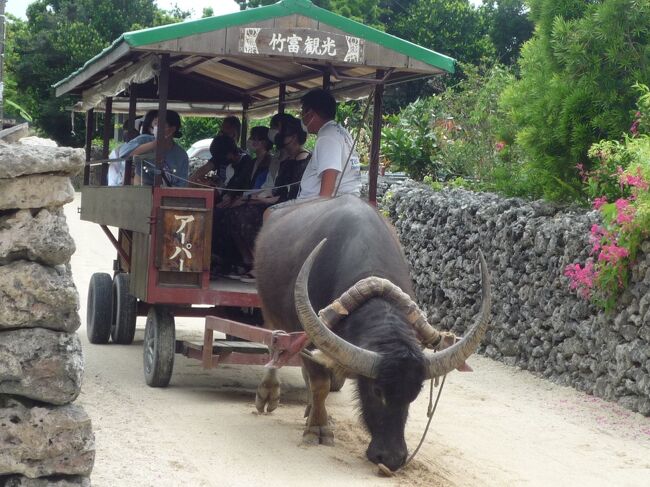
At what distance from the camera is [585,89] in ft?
31.0

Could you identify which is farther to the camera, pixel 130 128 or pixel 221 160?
pixel 221 160

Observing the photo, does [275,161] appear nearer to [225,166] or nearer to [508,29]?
[225,166]

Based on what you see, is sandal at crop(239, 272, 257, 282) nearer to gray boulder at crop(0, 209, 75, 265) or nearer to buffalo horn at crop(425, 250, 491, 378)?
buffalo horn at crop(425, 250, 491, 378)

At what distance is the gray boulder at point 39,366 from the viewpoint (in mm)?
4168

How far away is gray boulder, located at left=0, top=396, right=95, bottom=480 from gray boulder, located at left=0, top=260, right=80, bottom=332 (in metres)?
0.35

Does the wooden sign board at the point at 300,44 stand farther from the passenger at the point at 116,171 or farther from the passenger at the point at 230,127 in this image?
the passenger at the point at 230,127

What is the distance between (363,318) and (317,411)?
0.89 metres

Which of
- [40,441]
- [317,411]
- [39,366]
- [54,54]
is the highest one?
[54,54]

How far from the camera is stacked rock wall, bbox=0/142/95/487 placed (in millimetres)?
4176

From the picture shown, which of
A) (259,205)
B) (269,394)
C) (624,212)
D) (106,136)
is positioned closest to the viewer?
(269,394)

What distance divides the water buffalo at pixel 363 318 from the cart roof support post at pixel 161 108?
1.24 m

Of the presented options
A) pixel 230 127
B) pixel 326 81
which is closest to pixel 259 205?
pixel 326 81

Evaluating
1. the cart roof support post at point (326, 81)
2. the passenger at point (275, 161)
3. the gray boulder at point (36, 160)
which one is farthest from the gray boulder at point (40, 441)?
the cart roof support post at point (326, 81)

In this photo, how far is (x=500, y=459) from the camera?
6.09m
